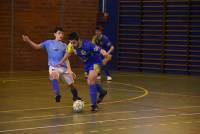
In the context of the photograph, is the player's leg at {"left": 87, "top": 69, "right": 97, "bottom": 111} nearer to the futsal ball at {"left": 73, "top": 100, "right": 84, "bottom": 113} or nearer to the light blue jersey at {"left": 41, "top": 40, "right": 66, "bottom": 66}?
the futsal ball at {"left": 73, "top": 100, "right": 84, "bottom": 113}

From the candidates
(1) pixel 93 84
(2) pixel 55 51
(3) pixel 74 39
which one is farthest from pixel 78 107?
(2) pixel 55 51

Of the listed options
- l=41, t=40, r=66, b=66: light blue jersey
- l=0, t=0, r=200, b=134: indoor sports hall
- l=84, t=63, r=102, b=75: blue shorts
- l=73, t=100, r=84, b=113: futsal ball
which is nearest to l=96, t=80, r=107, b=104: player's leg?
l=0, t=0, r=200, b=134: indoor sports hall

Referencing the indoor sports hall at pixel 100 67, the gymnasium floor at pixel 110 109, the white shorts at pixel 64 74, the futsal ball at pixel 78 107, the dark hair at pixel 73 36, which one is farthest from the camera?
the white shorts at pixel 64 74

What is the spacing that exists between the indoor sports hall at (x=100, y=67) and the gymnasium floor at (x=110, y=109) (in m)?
0.02

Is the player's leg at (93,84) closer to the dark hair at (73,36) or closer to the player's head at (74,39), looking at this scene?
the player's head at (74,39)

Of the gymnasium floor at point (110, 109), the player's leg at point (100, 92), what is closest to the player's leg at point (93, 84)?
the gymnasium floor at point (110, 109)

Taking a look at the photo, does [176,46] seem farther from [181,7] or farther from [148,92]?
[148,92]

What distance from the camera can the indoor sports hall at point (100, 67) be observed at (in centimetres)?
1024

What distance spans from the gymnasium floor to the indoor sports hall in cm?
2

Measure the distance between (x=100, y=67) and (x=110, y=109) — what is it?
0.90 metres

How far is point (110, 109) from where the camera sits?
11.7 m

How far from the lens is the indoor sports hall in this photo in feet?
33.6

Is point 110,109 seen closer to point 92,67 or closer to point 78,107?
point 78,107

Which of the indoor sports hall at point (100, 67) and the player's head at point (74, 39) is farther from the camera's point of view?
the player's head at point (74, 39)
